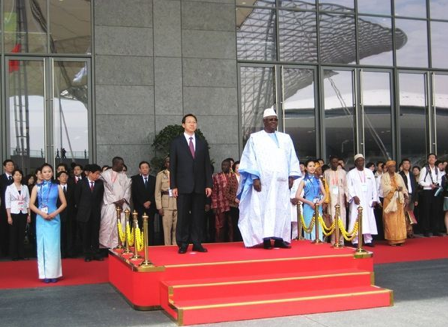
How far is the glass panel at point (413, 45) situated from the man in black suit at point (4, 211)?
10.8 m

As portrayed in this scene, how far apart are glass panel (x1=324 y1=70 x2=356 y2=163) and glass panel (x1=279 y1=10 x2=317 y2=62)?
31.0 inches

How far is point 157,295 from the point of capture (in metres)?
7.51

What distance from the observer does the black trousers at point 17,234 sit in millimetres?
12078

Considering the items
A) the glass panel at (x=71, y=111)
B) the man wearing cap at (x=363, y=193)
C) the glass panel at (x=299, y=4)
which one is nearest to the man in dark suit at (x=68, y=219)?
the glass panel at (x=71, y=111)

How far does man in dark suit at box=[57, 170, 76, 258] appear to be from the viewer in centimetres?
1233

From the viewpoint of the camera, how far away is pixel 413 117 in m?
18.0

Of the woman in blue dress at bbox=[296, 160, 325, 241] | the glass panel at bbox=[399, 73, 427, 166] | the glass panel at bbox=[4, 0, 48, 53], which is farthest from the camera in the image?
the glass panel at bbox=[399, 73, 427, 166]

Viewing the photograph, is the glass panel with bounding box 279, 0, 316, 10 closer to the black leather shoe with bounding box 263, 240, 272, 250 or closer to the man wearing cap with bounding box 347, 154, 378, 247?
the man wearing cap with bounding box 347, 154, 378, 247

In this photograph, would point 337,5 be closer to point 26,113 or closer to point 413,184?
point 413,184

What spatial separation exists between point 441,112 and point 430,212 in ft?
13.4

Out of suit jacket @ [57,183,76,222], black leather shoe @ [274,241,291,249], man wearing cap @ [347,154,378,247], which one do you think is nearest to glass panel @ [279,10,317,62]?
man wearing cap @ [347,154,378,247]

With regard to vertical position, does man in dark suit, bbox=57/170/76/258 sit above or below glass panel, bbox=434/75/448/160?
below

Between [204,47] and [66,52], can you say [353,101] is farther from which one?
[66,52]

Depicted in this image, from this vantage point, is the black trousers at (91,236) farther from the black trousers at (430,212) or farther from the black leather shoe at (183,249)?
the black trousers at (430,212)
